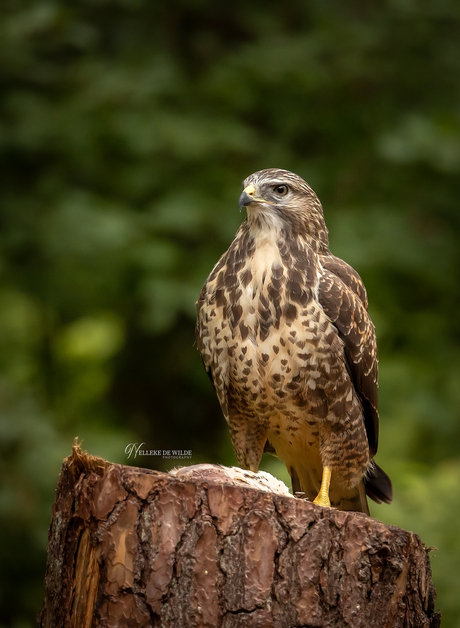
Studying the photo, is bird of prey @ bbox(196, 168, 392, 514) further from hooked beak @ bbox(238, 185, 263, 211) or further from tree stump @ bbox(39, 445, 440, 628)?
tree stump @ bbox(39, 445, 440, 628)

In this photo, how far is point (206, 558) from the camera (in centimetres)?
262

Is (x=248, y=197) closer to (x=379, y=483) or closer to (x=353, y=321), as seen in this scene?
(x=353, y=321)

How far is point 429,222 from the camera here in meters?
6.64

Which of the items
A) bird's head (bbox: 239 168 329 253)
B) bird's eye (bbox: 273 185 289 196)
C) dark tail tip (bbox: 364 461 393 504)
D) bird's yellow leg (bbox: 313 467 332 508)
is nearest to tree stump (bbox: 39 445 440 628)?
bird's yellow leg (bbox: 313 467 332 508)

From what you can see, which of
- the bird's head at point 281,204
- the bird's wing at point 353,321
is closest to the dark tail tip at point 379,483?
the bird's wing at point 353,321

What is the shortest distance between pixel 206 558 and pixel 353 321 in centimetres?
143

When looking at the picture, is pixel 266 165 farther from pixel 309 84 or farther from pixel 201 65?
pixel 201 65

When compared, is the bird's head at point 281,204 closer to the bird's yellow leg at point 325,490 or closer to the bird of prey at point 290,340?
the bird of prey at point 290,340

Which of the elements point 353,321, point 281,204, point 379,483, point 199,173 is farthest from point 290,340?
point 199,173

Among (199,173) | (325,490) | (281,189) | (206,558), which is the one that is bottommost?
(206,558)

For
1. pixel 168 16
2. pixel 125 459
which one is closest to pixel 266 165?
pixel 168 16

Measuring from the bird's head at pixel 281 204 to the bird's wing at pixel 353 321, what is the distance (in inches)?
7.6

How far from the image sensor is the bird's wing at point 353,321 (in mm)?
3600

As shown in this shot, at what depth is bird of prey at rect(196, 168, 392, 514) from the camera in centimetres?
352
